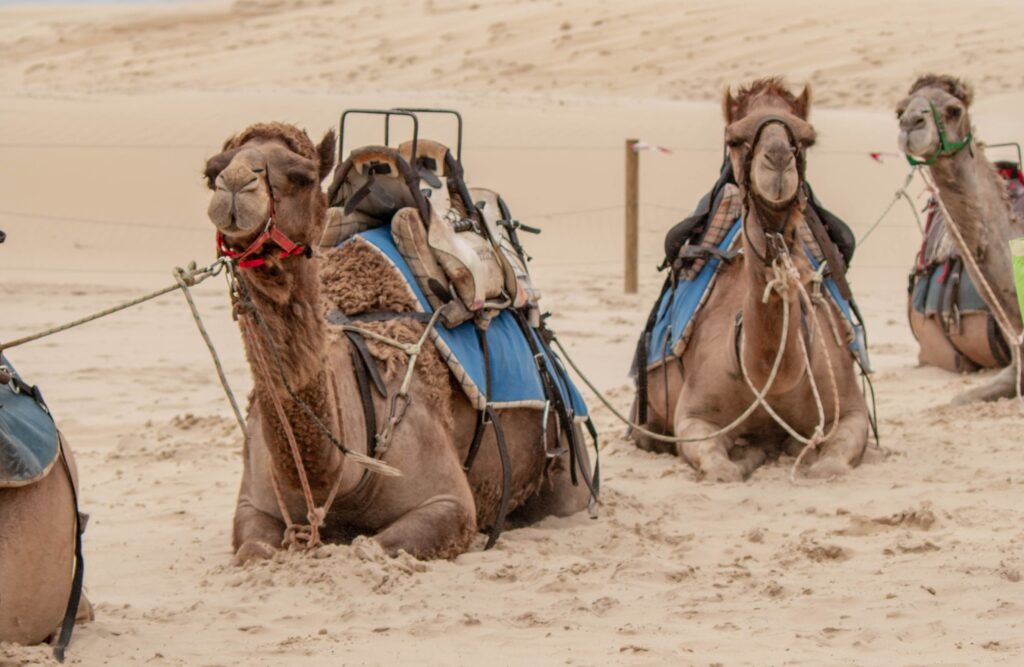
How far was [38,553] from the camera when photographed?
4.12 meters

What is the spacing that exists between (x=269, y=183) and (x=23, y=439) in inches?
36.2

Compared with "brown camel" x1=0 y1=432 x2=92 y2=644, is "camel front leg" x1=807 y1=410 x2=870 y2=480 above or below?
below

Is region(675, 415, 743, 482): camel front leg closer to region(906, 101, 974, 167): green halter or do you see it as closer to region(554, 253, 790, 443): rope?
region(554, 253, 790, 443): rope

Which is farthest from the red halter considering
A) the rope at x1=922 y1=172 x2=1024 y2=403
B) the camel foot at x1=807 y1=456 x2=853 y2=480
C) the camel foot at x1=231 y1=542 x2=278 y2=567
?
the rope at x1=922 y1=172 x2=1024 y2=403

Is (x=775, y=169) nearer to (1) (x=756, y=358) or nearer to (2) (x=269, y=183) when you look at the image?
(1) (x=756, y=358)

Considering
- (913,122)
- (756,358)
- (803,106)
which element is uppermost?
(803,106)

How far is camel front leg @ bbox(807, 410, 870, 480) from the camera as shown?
7.29 m

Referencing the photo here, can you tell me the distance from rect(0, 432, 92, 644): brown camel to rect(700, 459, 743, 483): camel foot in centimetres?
354

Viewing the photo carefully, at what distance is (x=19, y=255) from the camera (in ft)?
65.3

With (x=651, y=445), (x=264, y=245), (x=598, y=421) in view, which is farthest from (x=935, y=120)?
(x=264, y=245)

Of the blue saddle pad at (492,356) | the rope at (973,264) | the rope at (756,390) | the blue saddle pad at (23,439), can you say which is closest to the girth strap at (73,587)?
the blue saddle pad at (23,439)

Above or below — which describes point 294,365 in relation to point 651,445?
above

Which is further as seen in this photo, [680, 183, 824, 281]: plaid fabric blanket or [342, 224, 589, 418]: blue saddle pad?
[680, 183, 824, 281]: plaid fabric blanket

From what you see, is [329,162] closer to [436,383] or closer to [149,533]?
[436,383]
